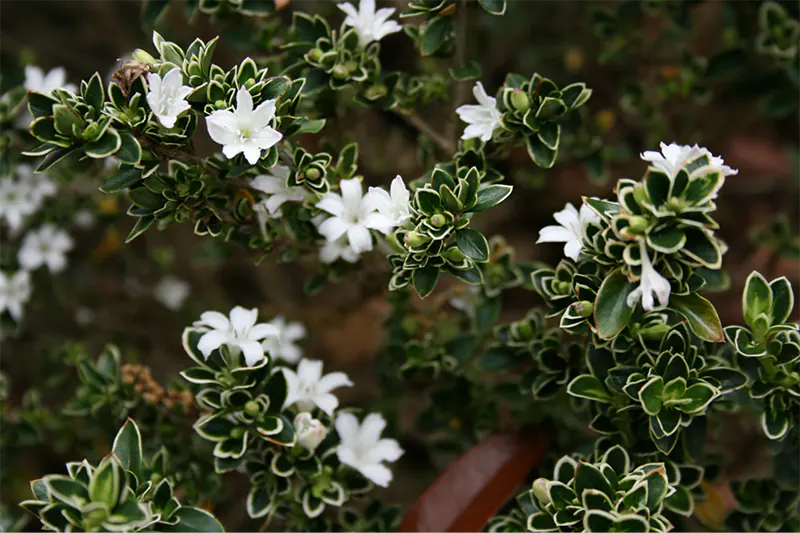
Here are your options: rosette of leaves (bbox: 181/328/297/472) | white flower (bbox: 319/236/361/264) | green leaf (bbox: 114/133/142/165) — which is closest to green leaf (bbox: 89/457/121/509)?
rosette of leaves (bbox: 181/328/297/472)

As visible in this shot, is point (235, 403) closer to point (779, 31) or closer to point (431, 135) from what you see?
point (431, 135)

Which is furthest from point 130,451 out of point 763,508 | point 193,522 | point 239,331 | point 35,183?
point 763,508

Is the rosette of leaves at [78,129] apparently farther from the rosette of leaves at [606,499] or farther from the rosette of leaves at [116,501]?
the rosette of leaves at [606,499]

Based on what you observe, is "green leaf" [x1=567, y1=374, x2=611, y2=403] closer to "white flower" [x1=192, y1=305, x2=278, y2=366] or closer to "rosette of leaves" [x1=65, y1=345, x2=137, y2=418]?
"white flower" [x1=192, y1=305, x2=278, y2=366]

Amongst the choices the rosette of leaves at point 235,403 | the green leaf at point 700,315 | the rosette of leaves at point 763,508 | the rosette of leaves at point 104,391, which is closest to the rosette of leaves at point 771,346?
the green leaf at point 700,315

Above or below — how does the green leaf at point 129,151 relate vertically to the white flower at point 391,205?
above
